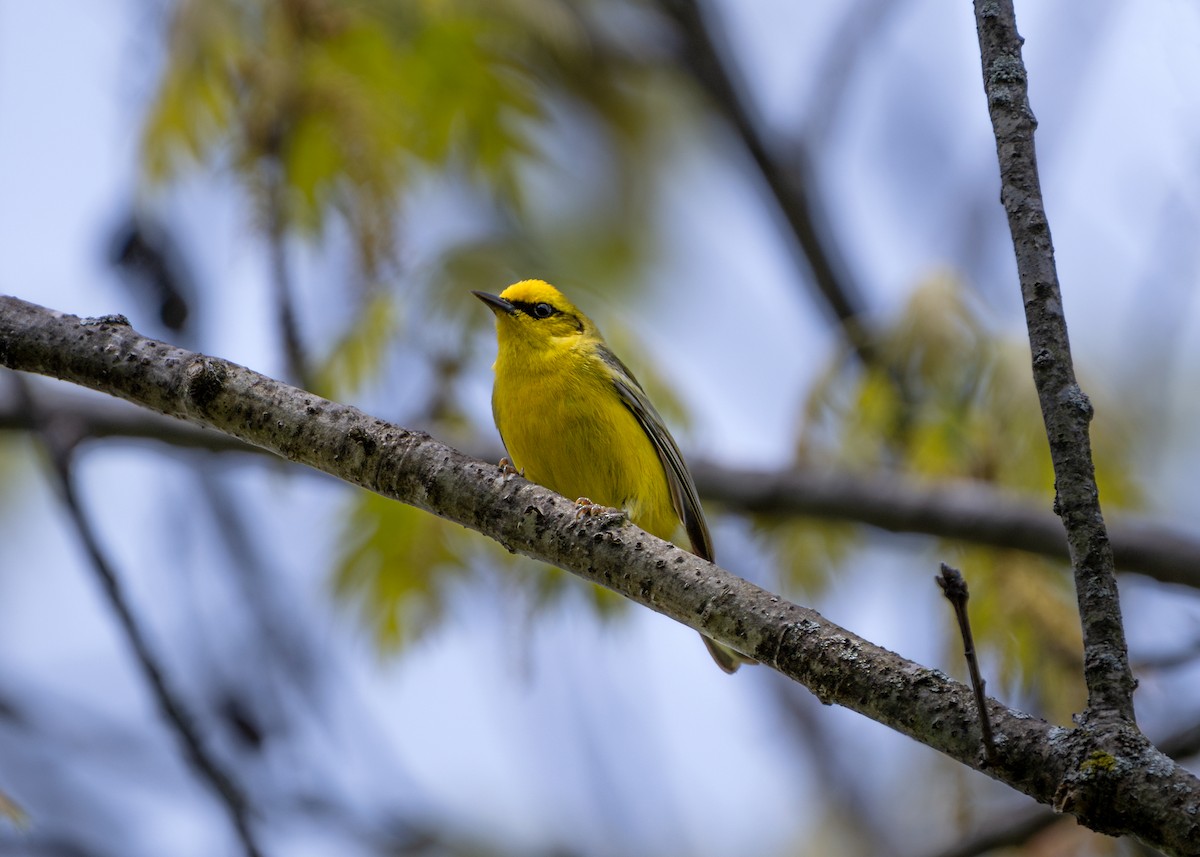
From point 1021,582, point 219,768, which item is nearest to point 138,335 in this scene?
point 219,768

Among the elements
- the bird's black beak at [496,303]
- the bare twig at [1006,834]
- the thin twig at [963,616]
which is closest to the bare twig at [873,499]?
the bird's black beak at [496,303]

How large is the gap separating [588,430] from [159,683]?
2176 millimetres

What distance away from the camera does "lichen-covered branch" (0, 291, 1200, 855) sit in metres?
2.33

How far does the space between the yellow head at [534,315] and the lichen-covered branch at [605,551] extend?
244cm

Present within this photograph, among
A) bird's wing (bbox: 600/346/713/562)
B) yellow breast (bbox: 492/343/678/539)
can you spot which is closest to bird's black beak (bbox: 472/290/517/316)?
yellow breast (bbox: 492/343/678/539)

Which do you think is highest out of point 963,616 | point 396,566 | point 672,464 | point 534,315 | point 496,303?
point 534,315

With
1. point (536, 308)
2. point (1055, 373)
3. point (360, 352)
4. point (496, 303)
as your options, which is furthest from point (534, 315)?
point (1055, 373)

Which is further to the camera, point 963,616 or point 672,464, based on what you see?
point 672,464

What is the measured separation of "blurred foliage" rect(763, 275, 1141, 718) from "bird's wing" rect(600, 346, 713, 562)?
0.66 meters

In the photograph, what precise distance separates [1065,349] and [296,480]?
14.3ft

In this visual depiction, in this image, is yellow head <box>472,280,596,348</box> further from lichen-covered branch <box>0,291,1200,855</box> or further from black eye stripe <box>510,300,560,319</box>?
lichen-covered branch <box>0,291,1200,855</box>

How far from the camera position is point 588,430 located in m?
5.30

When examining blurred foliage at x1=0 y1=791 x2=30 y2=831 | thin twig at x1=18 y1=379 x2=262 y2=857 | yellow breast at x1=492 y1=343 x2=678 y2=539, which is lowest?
blurred foliage at x1=0 y1=791 x2=30 y2=831

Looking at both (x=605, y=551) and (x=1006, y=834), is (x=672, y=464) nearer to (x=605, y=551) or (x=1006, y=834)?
(x=1006, y=834)
